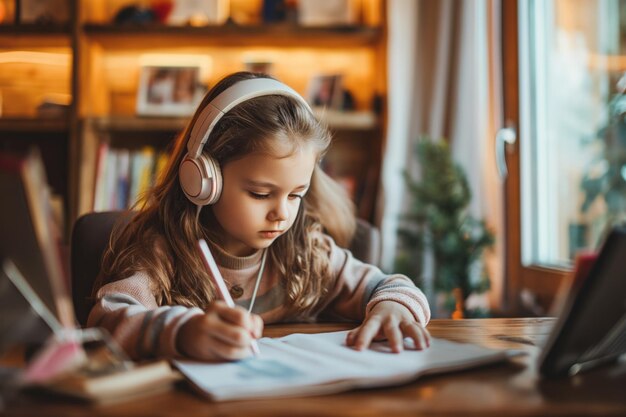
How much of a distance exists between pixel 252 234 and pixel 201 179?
12 cm

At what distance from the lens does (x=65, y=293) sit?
23.4 inches

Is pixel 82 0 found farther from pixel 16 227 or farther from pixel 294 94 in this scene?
pixel 16 227

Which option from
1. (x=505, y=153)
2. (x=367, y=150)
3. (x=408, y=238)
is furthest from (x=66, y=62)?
(x=505, y=153)

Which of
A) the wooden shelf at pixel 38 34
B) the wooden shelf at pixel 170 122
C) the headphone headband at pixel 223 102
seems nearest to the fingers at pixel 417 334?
the headphone headband at pixel 223 102

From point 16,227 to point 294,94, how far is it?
0.66 meters

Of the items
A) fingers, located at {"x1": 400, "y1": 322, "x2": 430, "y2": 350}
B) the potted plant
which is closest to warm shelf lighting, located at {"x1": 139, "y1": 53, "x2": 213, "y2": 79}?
the potted plant

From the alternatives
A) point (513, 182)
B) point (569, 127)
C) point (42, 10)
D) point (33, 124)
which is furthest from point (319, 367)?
point (42, 10)

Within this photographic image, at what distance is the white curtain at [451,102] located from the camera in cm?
271

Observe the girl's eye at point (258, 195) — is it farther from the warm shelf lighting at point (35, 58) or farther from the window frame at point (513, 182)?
the warm shelf lighting at point (35, 58)

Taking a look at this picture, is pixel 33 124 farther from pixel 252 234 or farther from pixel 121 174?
pixel 252 234

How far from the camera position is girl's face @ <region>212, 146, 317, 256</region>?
1.09m

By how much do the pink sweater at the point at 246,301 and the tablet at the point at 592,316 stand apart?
0.30 meters

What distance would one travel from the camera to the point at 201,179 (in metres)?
1.09

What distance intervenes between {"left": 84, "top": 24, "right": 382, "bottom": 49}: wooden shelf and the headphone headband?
5.64ft
